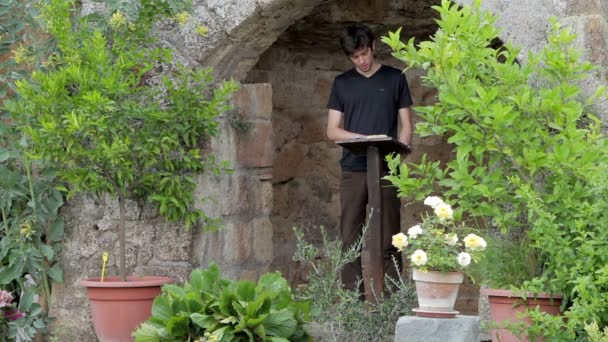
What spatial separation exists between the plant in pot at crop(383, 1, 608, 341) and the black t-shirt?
127 cm

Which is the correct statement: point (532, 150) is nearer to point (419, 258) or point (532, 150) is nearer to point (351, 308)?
point (419, 258)

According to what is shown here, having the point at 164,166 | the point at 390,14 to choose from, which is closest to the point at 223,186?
the point at 164,166

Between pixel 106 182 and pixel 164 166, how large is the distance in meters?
0.36

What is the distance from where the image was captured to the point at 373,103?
222 inches

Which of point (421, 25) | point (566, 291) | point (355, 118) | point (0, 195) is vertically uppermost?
point (421, 25)

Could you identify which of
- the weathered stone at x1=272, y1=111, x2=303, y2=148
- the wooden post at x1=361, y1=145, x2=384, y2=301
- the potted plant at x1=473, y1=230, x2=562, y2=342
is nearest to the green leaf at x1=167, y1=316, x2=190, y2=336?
the wooden post at x1=361, y1=145, x2=384, y2=301

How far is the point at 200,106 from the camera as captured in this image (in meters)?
5.27

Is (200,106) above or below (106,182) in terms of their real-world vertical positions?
above

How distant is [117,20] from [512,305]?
2187 millimetres

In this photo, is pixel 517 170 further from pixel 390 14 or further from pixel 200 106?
pixel 390 14

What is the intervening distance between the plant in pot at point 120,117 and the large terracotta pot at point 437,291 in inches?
57.5

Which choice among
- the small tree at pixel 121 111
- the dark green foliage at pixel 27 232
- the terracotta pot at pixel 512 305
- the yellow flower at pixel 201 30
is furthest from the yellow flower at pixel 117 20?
the terracotta pot at pixel 512 305

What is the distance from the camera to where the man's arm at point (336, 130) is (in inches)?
220

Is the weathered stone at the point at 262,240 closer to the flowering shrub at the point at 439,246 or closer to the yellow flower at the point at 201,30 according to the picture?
the yellow flower at the point at 201,30
